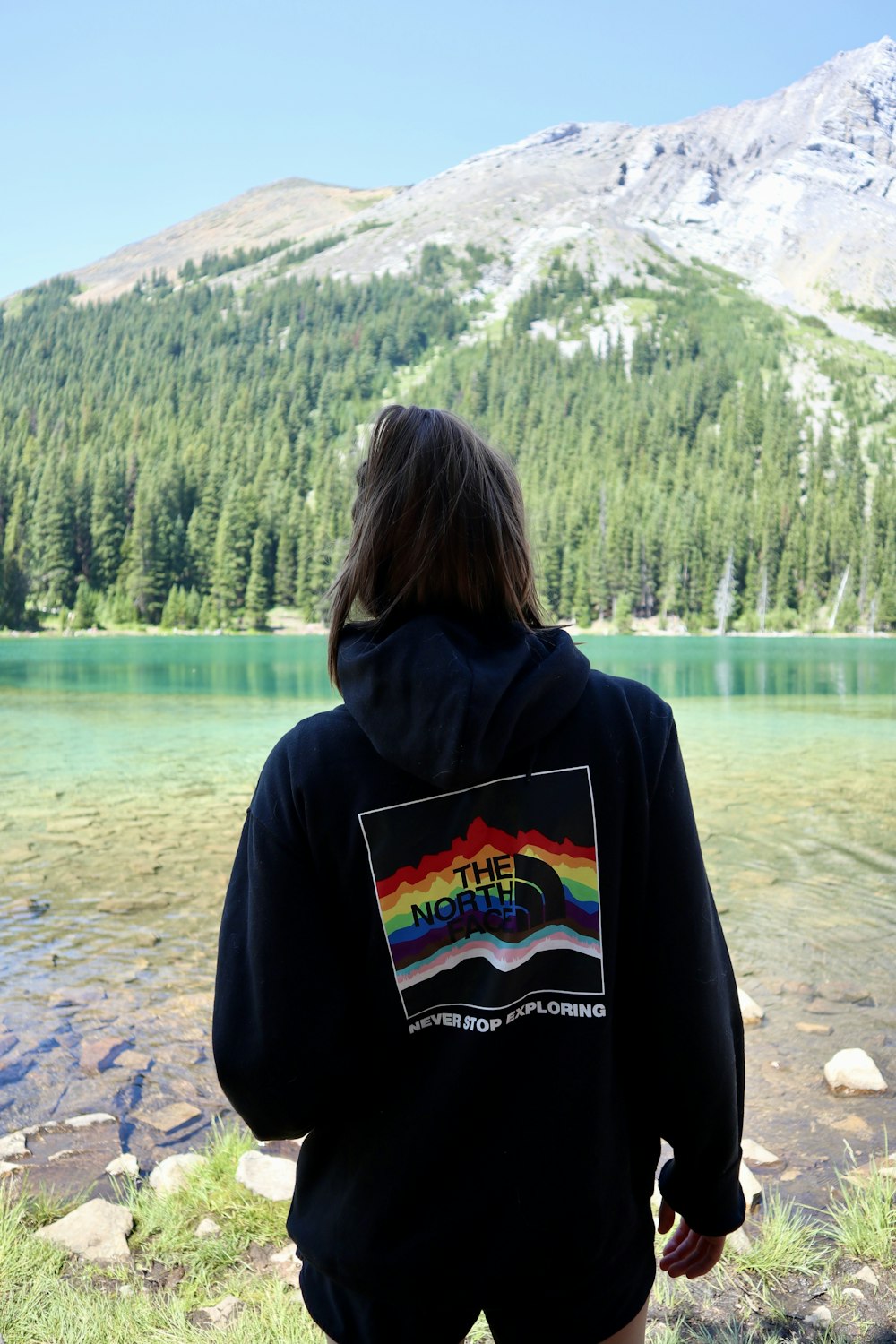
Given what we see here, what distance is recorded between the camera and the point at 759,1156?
4113 mm

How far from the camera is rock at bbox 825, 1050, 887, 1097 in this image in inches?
193

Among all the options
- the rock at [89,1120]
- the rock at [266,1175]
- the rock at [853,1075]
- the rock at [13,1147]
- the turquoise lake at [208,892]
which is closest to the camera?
the rock at [266,1175]

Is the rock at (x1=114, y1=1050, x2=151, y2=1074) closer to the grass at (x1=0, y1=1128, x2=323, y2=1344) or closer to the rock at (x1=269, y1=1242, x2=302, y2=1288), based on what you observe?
the grass at (x1=0, y1=1128, x2=323, y2=1344)

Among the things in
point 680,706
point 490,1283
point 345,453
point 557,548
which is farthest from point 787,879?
point 345,453

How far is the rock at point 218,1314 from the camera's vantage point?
2.60 metres

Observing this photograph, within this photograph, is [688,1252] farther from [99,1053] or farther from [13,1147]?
[99,1053]

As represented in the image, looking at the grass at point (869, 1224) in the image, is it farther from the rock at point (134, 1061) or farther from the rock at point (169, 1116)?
the rock at point (134, 1061)

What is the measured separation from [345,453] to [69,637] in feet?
209

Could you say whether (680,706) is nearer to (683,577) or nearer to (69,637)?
(69,637)

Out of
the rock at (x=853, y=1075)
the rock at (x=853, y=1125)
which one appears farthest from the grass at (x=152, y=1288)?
the rock at (x=853, y=1075)

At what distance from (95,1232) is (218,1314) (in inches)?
28.0

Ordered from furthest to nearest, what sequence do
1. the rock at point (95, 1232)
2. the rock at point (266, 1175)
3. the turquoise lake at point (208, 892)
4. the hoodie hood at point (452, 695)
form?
the turquoise lake at point (208, 892), the rock at point (266, 1175), the rock at point (95, 1232), the hoodie hood at point (452, 695)

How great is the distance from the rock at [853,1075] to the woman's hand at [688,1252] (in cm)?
376

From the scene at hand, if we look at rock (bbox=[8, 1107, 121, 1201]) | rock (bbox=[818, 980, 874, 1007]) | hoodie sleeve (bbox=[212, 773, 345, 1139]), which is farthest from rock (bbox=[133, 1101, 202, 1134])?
rock (bbox=[818, 980, 874, 1007])
